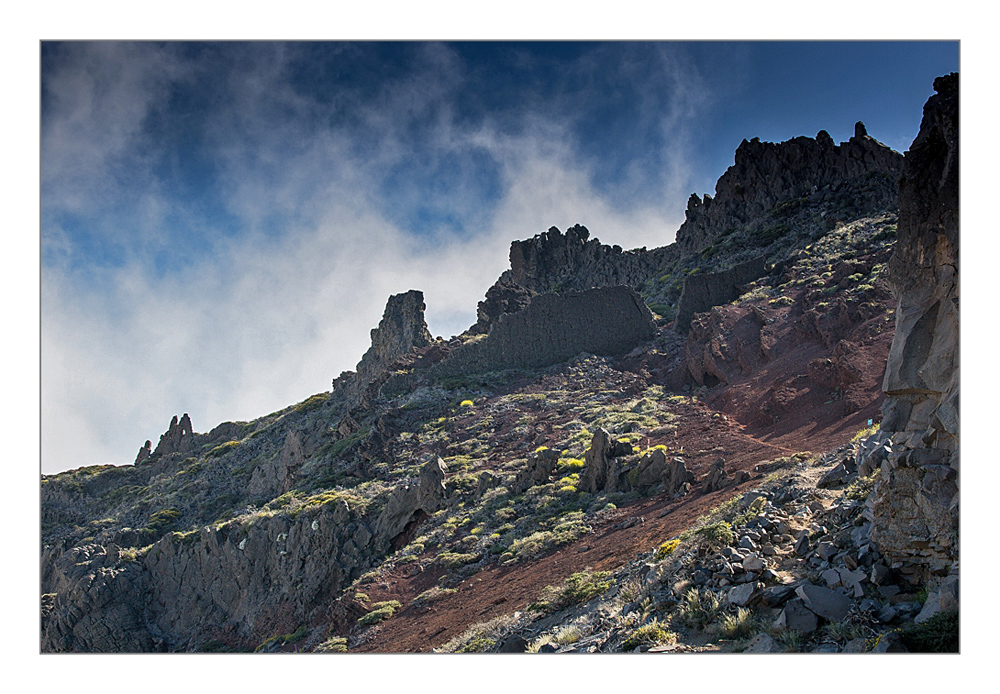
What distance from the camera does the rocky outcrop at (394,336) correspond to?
146 ft

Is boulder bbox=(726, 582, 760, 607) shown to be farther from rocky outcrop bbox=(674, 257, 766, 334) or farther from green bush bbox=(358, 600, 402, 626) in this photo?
rocky outcrop bbox=(674, 257, 766, 334)

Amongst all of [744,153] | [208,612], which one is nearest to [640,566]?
[208,612]

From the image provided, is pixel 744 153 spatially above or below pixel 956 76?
above

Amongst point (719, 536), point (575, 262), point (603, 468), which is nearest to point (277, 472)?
point (603, 468)

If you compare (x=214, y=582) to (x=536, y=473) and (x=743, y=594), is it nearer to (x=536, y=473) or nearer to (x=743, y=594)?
(x=536, y=473)

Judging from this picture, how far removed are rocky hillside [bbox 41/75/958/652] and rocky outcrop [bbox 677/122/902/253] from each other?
20cm

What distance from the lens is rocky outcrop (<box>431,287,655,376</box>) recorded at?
112 ft

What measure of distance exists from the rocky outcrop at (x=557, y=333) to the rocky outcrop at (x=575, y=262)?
17.6 meters

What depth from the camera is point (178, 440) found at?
162ft

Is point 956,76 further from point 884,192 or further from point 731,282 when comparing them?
point 884,192

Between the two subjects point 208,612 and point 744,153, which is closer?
point 208,612

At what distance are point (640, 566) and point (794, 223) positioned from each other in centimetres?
3851

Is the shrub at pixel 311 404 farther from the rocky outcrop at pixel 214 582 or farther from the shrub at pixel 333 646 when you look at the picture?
the shrub at pixel 333 646

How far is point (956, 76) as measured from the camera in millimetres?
6918
